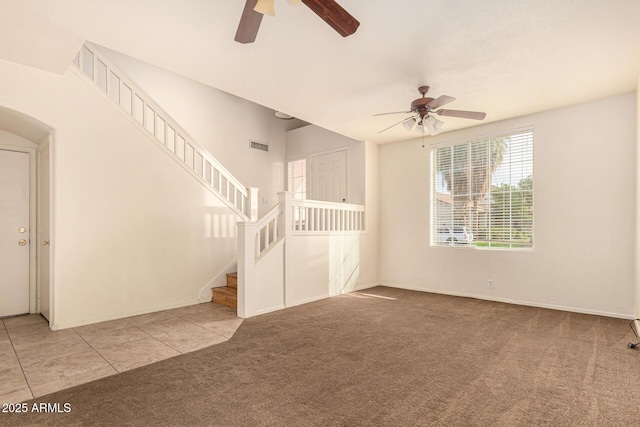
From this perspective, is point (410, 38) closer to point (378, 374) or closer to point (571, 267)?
point (378, 374)

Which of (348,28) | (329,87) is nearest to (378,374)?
(348,28)

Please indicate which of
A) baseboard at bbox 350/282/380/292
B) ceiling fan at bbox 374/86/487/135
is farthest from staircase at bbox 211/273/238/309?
ceiling fan at bbox 374/86/487/135

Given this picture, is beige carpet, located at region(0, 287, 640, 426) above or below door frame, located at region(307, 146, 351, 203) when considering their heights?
below

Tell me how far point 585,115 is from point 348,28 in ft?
13.3

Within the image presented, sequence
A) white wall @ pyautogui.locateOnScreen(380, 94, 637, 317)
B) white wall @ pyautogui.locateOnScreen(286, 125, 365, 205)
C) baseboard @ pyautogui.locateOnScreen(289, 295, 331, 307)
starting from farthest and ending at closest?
white wall @ pyautogui.locateOnScreen(286, 125, 365, 205) → baseboard @ pyautogui.locateOnScreen(289, 295, 331, 307) → white wall @ pyautogui.locateOnScreen(380, 94, 637, 317)

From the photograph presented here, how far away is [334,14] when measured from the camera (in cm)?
214

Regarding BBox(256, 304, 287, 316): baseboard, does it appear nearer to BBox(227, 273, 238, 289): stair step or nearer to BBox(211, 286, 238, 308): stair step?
BBox(211, 286, 238, 308): stair step

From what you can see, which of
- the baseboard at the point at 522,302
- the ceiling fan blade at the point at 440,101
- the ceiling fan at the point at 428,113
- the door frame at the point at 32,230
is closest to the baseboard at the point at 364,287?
the baseboard at the point at 522,302

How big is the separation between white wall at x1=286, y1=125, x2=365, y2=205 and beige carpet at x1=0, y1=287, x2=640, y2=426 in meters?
3.20

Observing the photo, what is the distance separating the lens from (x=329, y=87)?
4.02 meters

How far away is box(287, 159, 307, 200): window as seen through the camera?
294 inches

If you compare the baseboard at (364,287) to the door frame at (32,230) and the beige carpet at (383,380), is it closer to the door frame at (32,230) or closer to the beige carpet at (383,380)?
the beige carpet at (383,380)

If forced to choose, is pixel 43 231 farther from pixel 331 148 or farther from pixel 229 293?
pixel 331 148

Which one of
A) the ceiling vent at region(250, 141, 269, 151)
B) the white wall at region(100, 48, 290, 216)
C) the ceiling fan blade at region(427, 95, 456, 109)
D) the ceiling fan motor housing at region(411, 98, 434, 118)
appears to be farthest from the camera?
the ceiling vent at region(250, 141, 269, 151)
